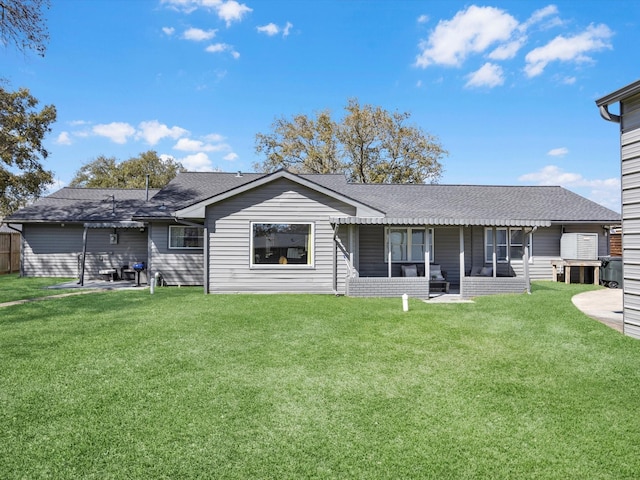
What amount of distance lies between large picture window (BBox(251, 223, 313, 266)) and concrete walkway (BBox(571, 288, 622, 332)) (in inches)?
305

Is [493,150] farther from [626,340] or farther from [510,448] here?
[510,448]

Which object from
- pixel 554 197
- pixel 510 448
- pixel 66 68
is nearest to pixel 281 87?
pixel 66 68

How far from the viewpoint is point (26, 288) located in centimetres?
1383

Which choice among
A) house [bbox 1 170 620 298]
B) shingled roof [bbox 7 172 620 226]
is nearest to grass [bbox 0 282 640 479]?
house [bbox 1 170 620 298]

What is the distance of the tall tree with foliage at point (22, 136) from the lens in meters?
20.3

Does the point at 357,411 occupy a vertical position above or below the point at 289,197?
below

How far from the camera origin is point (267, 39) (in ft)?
62.4

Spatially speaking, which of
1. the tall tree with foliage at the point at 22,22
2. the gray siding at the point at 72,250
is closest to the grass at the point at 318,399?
the gray siding at the point at 72,250

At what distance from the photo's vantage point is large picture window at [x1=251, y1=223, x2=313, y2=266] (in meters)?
12.8

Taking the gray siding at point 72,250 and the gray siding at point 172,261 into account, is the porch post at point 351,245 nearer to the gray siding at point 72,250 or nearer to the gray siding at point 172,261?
the gray siding at point 172,261

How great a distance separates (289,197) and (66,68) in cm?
1193

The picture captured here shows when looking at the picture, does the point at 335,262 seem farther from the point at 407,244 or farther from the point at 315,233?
the point at 407,244

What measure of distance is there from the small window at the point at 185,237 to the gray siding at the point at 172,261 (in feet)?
0.58

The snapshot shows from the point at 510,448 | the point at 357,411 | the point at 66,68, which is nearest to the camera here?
the point at 510,448
